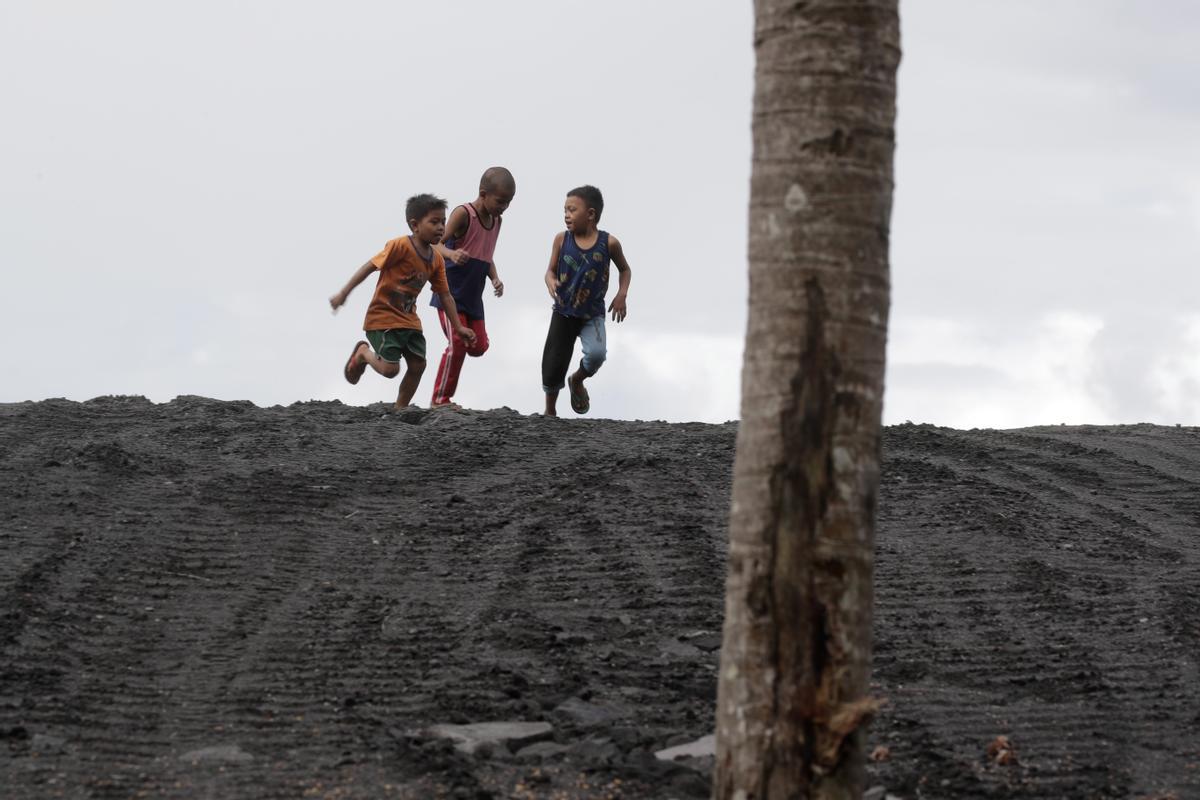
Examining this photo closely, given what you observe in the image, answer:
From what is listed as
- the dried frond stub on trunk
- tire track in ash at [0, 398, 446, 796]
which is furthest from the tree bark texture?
tire track in ash at [0, 398, 446, 796]

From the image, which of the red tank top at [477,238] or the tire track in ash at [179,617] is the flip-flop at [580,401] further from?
the tire track in ash at [179,617]

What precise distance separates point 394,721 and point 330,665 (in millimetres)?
679

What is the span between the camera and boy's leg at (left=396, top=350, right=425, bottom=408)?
10867mm

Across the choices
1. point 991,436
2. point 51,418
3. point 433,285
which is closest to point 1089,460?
point 991,436

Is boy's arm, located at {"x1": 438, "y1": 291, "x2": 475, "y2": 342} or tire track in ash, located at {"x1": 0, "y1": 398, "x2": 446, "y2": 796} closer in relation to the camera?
tire track in ash, located at {"x1": 0, "y1": 398, "x2": 446, "y2": 796}

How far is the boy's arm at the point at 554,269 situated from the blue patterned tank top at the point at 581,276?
2 centimetres

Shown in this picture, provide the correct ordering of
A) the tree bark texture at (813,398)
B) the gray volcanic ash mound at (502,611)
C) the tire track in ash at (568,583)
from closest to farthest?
the tree bark texture at (813,398)
the gray volcanic ash mound at (502,611)
the tire track in ash at (568,583)

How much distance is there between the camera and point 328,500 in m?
8.34

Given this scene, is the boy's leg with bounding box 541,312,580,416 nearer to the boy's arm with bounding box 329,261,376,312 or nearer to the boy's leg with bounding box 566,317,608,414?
the boy's leg with bounding box 566,317,608,414

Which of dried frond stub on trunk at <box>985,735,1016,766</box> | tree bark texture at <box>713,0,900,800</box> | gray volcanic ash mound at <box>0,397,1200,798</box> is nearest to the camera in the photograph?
tree bark texture at <box>713,0,900,800</box>

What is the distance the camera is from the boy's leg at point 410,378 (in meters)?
10.9

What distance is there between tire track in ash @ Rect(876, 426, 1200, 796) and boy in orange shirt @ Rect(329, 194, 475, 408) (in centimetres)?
333

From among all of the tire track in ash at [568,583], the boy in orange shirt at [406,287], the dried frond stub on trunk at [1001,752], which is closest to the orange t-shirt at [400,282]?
the boy in orange shirt at [406,287]

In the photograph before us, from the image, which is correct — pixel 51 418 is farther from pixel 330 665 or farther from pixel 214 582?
pixel 330 665
